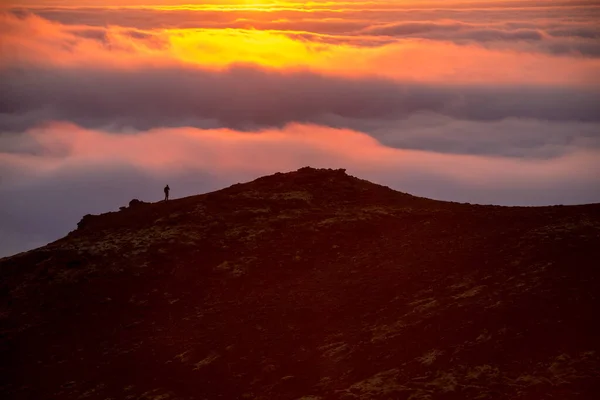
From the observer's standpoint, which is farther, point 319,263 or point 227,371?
point 319,263

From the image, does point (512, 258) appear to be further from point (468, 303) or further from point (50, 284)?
point (50, 284)

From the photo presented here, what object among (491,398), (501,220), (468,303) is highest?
(501,220)

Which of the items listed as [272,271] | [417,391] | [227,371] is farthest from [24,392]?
[417,391]

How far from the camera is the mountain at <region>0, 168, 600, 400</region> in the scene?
39.1 m

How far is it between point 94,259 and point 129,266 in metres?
2.61

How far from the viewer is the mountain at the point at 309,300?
39.1m

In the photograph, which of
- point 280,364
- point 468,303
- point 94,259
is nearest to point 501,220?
point 468,303

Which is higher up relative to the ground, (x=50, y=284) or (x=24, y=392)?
(x=50, y=284)

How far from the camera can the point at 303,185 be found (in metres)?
65.8

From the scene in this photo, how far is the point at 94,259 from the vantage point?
5816 centimetres

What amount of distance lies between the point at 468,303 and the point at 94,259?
2470cm

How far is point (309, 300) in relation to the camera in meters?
49.4

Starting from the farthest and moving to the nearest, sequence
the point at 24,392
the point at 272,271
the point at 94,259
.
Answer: the point at 94,259
the point at 272,271
the point at 24,392

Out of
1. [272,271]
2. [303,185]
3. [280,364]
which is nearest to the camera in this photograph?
[280,364]
